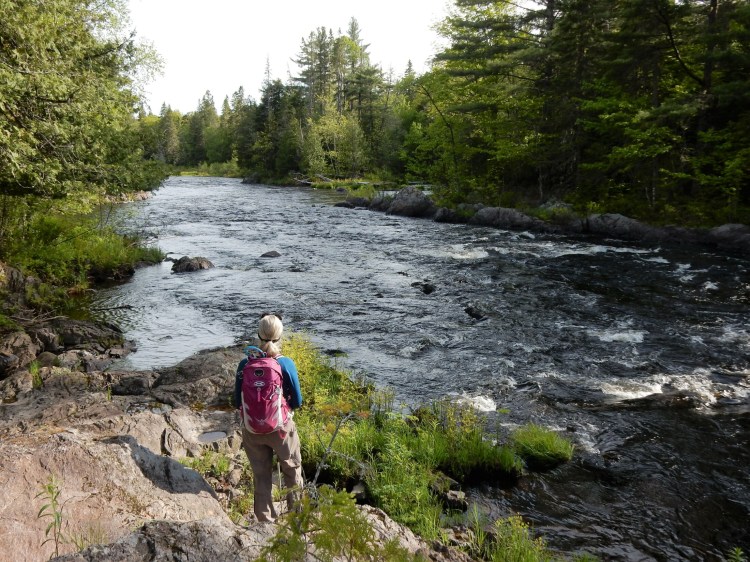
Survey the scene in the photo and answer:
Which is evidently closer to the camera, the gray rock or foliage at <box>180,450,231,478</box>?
foliage at <box>180,450,231,478</box>

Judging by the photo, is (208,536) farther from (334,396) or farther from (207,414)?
(334,396)

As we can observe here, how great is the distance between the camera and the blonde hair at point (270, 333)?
5.00 metres

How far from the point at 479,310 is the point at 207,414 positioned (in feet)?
29.8

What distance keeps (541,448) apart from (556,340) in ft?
18.3

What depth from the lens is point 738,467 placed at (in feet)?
23.6

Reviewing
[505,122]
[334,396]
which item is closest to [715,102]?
[505,122]

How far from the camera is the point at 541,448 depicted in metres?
7.35

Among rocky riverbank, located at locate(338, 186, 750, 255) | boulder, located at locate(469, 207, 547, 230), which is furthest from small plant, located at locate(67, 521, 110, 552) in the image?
boulder, located at locate(469, 207, 547, 230)

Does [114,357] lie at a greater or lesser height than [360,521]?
lesser

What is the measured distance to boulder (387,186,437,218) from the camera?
3731 cm

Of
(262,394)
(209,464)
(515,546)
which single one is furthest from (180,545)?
(515,546)

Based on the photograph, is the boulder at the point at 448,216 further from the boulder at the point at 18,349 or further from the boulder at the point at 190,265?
the boulder at the point at 18,349

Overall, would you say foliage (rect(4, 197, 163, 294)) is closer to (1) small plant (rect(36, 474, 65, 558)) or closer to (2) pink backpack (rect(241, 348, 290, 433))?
(2) pink backpack (rect(241, 348, 290, 433))

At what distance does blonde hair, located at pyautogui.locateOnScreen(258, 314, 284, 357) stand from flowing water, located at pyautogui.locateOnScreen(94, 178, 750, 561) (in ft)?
11.8
